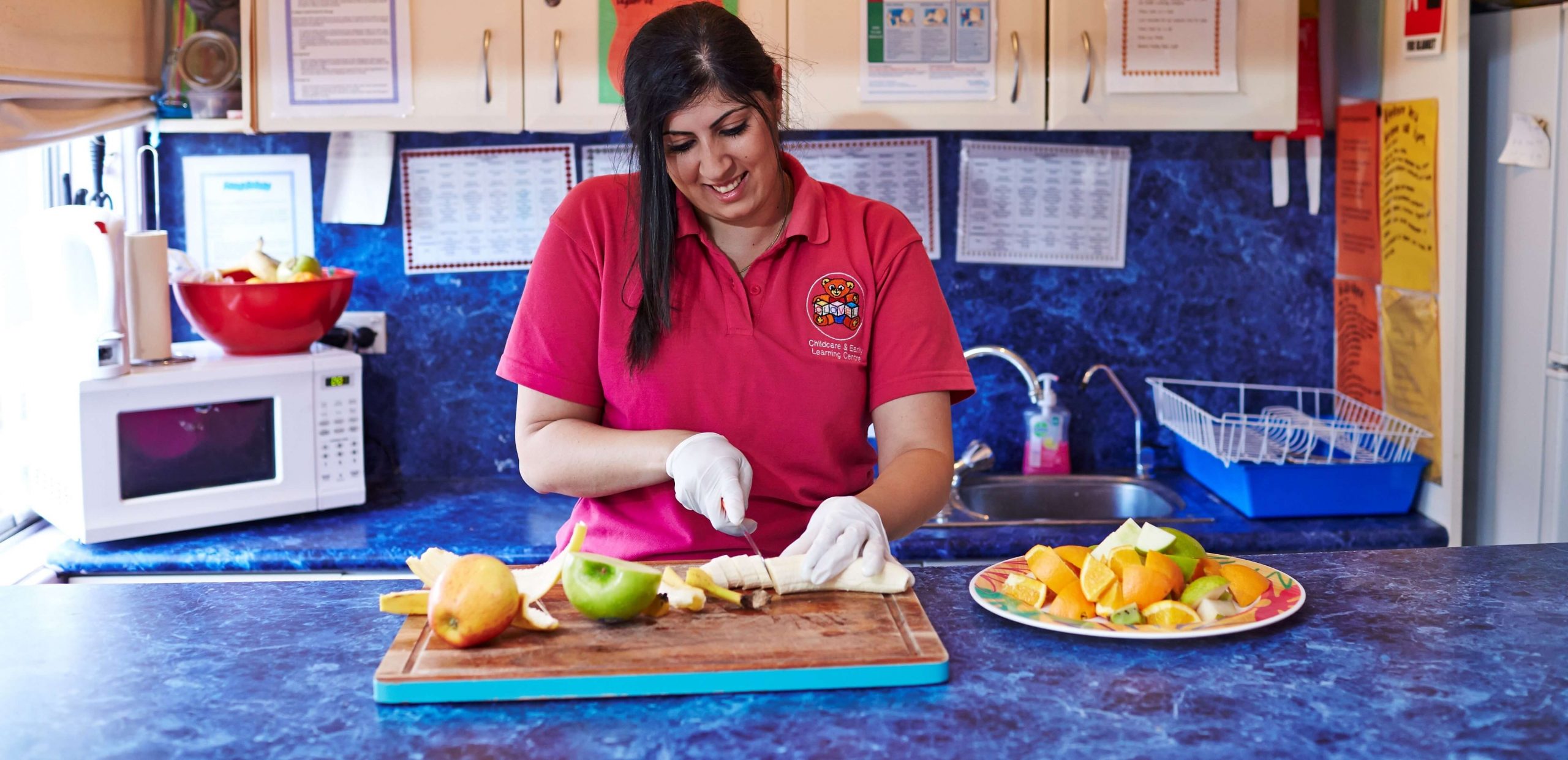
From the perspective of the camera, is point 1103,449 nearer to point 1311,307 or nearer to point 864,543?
point 1311,307

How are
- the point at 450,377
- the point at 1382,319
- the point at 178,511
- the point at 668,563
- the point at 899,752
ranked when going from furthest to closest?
the point at 450,377
the point at 1382,319
the point at 178,511
the point at 668,563
the point at 899,752

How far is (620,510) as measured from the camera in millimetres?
1670

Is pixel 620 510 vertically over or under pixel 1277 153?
under

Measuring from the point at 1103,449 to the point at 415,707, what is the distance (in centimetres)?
209

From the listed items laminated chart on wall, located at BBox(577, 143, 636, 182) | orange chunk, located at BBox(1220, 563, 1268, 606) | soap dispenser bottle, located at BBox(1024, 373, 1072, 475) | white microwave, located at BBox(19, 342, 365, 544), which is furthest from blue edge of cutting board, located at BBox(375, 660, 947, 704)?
laminated chart on wall, located at BBox(577, 143, 636, 182)

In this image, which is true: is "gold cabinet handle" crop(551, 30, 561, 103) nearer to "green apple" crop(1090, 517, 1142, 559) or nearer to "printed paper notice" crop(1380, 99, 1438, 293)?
"green apple" crop(1090, 517, 1142, 559)

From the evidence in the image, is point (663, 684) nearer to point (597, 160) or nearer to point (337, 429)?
point (337, 429)

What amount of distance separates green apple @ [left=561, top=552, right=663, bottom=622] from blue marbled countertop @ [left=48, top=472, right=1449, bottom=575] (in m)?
1.12

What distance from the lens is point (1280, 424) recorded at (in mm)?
2670

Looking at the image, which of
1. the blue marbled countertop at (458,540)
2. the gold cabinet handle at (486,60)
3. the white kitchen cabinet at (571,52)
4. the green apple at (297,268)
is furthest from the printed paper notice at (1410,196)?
the green apple at (297,268)

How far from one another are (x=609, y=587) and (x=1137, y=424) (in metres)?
1.86

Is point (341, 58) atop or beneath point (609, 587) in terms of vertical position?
atop


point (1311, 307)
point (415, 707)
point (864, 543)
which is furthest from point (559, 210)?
point (1311, 307)

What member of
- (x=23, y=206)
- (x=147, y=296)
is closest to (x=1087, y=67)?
(x=147, y=296)
